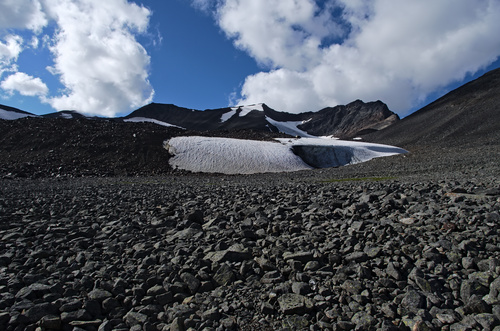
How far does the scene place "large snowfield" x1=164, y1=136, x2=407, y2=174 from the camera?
39.5 meters

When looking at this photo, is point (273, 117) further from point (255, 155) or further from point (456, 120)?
point (255, 155)

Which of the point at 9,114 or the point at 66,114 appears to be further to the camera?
the point at 66,114

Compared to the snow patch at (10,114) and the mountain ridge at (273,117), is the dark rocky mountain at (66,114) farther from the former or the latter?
the snow patch at (10,114)

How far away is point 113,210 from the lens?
11984 mm

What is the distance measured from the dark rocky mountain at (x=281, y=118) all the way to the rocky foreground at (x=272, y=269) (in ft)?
413

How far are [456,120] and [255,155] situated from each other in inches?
2701

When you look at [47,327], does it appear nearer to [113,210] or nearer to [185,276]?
[185,276]

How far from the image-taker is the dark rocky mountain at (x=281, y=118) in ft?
471

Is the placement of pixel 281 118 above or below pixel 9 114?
below

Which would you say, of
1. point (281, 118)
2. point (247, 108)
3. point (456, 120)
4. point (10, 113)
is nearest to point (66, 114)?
point (10, 113)

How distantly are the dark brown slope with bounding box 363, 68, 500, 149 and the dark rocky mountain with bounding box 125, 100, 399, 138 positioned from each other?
34518 mm

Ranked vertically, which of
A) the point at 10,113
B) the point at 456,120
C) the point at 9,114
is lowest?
the point at 456,120

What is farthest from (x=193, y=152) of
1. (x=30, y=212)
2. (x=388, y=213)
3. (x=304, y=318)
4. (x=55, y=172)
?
(x=304, y=318)

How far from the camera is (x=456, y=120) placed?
81375 millimetres
